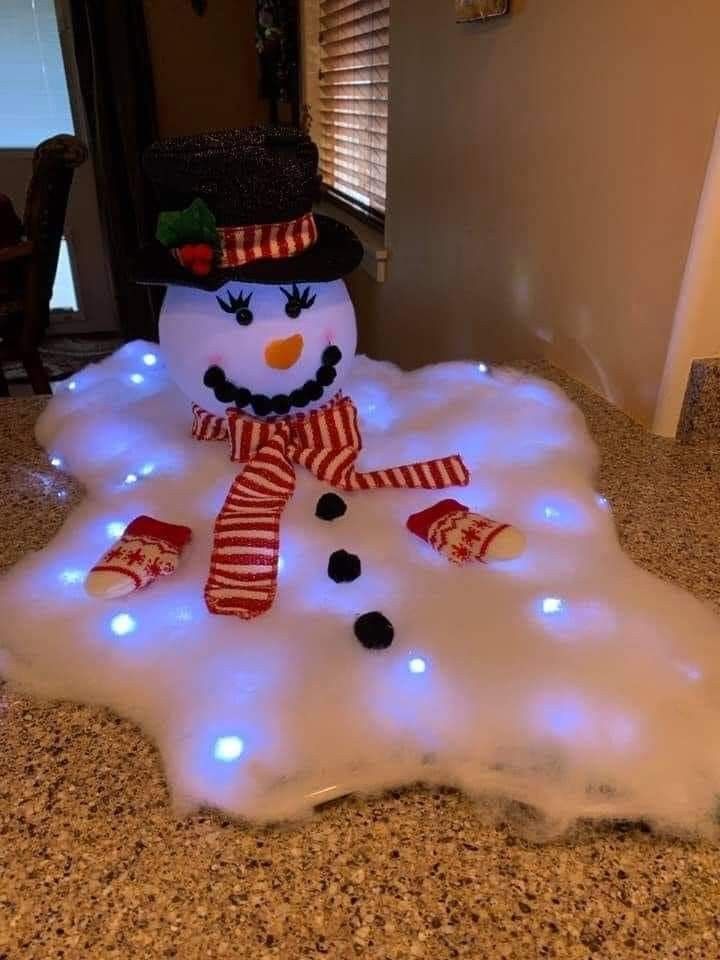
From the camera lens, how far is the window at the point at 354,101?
1962mm

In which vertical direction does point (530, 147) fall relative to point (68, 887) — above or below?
above

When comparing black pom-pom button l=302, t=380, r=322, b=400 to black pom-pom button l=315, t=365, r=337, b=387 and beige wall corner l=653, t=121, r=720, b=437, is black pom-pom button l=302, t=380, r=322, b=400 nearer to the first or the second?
black pom-pom button l=315, t=365, r=337, b=387

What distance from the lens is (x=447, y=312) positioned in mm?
1606

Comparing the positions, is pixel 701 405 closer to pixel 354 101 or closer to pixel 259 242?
pixel 259 242

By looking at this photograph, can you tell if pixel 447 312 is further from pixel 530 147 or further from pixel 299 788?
pixel 299 788

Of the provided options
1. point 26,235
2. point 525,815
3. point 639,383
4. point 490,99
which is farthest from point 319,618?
point 26,235

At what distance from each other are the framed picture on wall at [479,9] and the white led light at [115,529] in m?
0.99

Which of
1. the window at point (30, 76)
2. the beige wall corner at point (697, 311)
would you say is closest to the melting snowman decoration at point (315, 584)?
the beige wall corner at point (697, 311)

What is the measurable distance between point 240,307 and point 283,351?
0.06 metres

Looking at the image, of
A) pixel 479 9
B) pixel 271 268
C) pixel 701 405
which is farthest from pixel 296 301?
pixel 479 9

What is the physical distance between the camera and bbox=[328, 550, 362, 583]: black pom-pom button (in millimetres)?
645

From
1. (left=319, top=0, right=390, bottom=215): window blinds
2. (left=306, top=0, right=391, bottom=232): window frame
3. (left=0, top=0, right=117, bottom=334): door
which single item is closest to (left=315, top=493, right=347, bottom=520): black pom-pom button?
(left=319, top=0, right=390, bottom=215): window blinds

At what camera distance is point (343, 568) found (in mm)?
644

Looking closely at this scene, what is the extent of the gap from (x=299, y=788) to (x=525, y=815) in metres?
0.14
